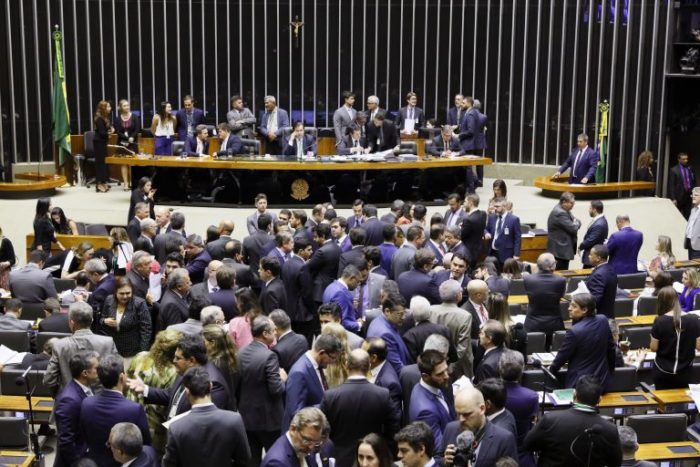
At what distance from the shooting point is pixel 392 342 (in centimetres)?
745

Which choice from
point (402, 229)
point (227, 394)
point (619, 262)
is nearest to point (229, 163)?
point (402, 229)

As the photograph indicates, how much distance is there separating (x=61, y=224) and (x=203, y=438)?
7.90 metres

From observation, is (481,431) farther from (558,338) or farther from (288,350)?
(558,338)

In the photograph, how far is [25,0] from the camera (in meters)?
19.2

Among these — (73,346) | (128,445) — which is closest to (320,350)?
(128,445)

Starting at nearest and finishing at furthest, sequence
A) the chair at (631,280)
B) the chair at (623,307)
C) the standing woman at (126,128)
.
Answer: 1. the chair at (623,307)
2. the chair at (631,280)
3. the standing woman at (126,128)

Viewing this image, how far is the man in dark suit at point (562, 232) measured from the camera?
1274cm

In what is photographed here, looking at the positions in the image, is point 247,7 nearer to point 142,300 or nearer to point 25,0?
point 25,0

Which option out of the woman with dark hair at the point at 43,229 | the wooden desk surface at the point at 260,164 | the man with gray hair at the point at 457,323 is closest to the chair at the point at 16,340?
the man with gray hair at the point at 457,323

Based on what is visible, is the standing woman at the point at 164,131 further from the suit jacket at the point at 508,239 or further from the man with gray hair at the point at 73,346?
the man with gray hair at the point at 73,346

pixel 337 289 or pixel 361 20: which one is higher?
pixel 361 20

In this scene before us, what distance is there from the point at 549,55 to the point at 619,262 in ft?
28.3

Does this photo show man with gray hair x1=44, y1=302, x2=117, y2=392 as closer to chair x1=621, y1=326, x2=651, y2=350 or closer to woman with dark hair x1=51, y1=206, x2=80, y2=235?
chair x1=621, y1=326, x2=651, y2=350

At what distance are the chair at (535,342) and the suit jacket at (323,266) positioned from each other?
78.5 inches
